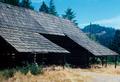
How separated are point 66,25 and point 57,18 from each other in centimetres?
157

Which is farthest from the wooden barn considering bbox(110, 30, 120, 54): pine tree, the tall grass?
bbox(110, 30, 120, 54): pine tree

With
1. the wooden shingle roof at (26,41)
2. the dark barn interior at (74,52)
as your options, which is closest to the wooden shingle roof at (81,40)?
the dark barn interior at (74,52)

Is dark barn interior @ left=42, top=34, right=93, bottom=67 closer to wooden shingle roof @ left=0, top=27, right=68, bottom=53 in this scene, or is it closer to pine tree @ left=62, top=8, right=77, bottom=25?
wooden shingle roof @ left=0, top=27, right=68, bottom=53

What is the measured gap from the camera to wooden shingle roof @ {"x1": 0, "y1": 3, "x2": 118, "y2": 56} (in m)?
27.9

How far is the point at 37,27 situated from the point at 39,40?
4.57 meters

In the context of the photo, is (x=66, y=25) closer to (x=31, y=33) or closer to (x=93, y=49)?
(x=93, y=49)

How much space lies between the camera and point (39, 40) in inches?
1129

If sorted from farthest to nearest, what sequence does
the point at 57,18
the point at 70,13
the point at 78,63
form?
the point at 70,13
the point at 57,18
the point at 78,63

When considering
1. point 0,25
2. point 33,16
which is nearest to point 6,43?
point 0,25

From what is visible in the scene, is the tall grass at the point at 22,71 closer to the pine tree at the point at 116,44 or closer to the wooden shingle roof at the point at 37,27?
the wooden shingle roof at the point at 37,27

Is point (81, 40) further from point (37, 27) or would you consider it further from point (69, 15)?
point (69, 15)

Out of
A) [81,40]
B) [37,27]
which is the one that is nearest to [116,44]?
[81,40]

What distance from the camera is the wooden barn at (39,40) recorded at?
25812 mm

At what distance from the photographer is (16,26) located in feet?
96.6
